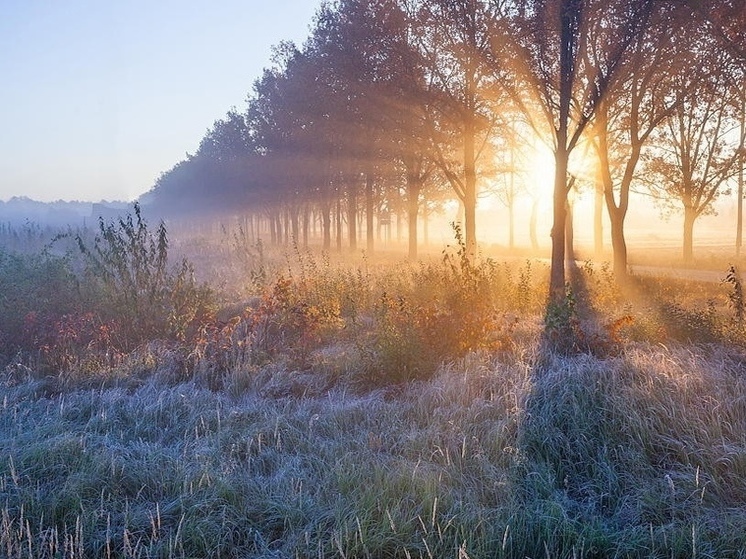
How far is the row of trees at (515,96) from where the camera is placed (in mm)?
10562

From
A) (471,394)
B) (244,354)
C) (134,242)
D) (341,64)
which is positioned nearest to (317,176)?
(341,64)

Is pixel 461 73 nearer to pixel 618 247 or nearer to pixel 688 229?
pixel 618 247

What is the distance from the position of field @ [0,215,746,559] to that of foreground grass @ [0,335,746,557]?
2 centimetres

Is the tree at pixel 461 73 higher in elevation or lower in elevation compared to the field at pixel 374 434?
higher

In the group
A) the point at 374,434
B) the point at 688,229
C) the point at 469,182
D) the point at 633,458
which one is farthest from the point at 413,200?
the point at 633,458

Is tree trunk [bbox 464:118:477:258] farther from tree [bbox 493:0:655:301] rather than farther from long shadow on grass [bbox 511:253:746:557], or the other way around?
long shadow on grass [bbox 511:253:746:557]

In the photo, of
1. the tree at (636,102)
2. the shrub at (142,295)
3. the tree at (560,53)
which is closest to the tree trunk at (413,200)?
the tree at (636,102)

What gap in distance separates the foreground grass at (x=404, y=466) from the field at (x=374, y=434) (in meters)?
0.02

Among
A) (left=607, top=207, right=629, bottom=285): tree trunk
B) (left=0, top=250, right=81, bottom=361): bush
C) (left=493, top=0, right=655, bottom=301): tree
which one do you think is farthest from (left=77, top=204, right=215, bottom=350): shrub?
(left=607, top=207, right=629, bottom=285): tree trunk

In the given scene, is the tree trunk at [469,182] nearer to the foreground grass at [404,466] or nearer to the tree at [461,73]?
the tree at [461,73]

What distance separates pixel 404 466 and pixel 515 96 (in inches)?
388

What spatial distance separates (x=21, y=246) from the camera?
89.6 ft

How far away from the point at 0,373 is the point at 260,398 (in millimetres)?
3424

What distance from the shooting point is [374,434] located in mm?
4613
